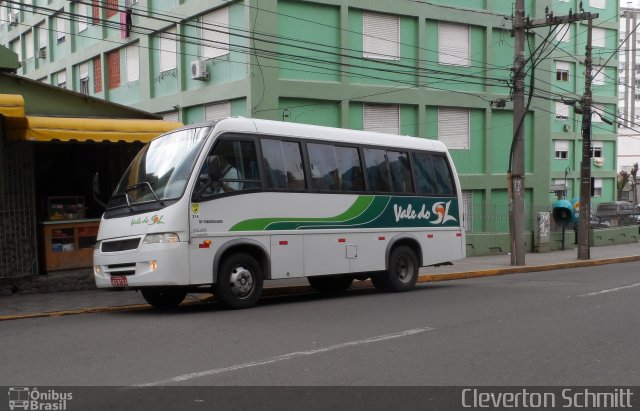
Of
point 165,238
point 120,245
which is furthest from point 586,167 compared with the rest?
point 120,245

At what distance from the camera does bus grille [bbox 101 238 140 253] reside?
10.2m

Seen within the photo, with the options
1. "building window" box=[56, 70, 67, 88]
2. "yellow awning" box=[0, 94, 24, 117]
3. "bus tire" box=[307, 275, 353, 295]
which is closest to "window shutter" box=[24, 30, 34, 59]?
"building window" box=[56, 70, 67, 88]

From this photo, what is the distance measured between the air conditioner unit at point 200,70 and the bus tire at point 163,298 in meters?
11.8

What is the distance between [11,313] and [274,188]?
4.53 m

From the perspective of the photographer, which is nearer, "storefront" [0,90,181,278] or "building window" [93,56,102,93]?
"storefront" [0,90,181,278]

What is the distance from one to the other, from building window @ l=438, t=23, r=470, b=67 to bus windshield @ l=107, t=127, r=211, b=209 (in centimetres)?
1615

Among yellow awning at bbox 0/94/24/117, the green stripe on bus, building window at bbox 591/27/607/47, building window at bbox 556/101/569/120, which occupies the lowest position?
the green stripe on bus

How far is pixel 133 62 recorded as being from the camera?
2639cm

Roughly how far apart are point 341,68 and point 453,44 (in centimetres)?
551

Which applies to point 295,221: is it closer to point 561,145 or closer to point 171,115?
point 171,115

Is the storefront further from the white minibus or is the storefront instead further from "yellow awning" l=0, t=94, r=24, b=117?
the white minibus

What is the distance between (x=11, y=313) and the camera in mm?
10664

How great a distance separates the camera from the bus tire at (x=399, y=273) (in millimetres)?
13438
